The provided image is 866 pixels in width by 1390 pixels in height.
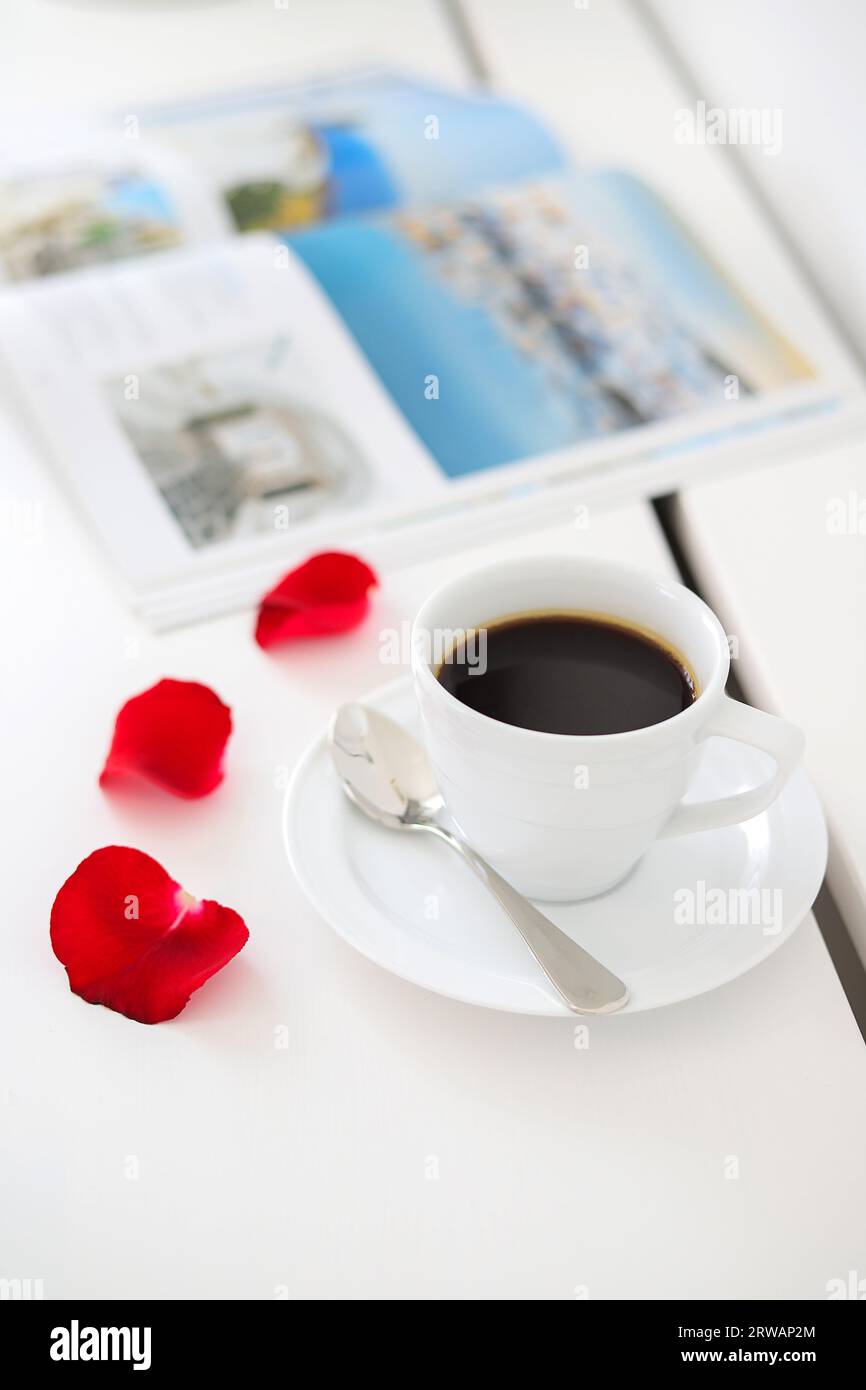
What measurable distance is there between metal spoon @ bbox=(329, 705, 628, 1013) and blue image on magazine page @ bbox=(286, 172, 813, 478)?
0.29m

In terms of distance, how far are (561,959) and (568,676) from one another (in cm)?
12

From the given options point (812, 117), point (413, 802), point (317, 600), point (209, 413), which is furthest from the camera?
point (812, 117)

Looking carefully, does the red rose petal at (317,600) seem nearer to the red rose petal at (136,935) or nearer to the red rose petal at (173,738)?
the red rose petal at (173,738)

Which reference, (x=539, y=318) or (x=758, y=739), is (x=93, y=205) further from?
(x=758, y=739)

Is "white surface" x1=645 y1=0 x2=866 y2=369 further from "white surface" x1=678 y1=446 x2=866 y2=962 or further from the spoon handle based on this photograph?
the spoon handle

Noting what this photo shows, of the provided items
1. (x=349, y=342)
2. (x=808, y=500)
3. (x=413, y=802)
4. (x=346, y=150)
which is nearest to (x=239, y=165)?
(x=346, y=150)

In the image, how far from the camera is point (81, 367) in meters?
0.85

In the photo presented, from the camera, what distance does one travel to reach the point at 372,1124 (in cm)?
48

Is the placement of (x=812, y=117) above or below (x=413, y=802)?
above

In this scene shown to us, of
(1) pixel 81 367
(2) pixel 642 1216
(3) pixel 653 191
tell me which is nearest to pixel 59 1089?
(2) pixel 642 1216

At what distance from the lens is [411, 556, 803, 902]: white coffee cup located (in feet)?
1.53

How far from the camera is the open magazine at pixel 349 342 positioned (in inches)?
31.1

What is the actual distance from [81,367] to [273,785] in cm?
39

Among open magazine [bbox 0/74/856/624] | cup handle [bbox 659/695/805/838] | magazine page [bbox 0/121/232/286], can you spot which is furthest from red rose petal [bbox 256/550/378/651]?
magazine page [bbox 0/121/232/286]
